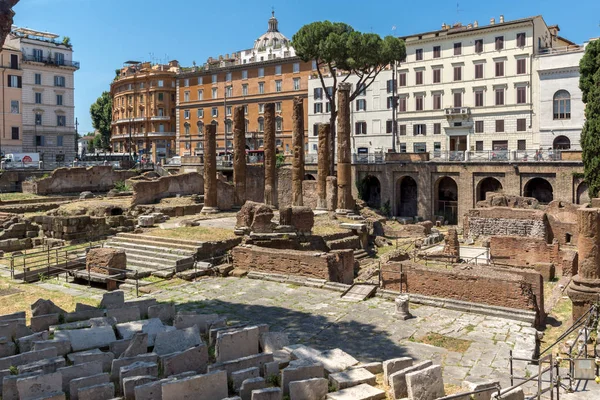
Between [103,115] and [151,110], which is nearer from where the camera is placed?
[151,110]

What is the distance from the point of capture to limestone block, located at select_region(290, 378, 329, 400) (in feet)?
24.0

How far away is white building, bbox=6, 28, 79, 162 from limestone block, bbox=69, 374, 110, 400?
47104 mm

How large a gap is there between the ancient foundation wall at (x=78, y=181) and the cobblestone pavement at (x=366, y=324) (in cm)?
2498

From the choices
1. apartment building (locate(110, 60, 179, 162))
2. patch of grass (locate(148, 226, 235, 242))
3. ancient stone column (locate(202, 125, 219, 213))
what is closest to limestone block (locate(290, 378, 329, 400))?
patch of grass (locate(148, 226, 235, 242))

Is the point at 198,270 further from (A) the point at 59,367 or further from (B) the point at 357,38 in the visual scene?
(B) the point at 357,38

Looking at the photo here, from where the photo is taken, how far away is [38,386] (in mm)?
6914

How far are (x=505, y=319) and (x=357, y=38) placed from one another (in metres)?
29.5

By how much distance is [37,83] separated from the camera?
167 feet

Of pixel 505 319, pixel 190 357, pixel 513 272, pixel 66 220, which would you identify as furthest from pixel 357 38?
pixel 190 357

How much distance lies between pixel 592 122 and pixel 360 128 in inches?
946

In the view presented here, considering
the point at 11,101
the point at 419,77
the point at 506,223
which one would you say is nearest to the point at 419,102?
the point at 419,77

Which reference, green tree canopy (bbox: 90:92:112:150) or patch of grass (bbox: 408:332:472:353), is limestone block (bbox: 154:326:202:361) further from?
green tree canopy (bbox: 90:92:112:150)

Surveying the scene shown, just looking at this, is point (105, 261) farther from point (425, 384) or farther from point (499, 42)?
point (499, 42)

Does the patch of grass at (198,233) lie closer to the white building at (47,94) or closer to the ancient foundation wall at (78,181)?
the ancient foundation wall at (78,181)
